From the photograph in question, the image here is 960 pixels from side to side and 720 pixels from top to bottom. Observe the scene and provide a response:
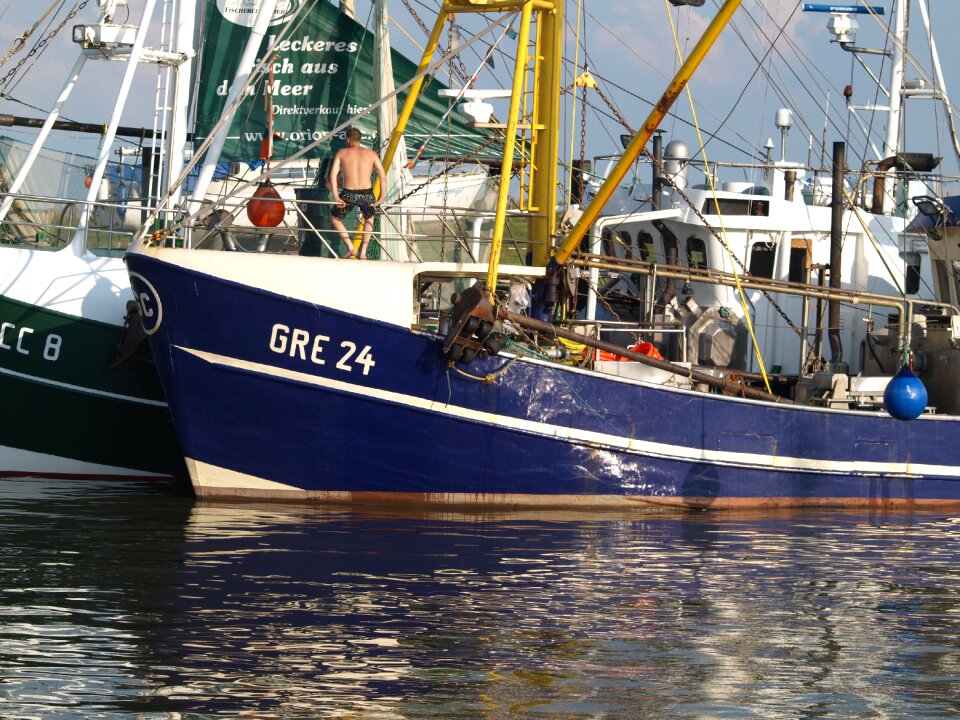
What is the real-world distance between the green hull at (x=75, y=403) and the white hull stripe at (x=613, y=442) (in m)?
2.35

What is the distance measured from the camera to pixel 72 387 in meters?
14.9

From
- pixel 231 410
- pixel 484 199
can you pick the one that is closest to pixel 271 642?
pixel 231 410

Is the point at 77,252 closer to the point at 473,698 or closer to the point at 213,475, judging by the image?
the point at 213,475

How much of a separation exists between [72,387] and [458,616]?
24.5 feet

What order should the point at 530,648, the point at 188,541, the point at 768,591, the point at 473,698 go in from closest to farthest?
the point at 473,698 → the point at 530,648 → the point at 768,591 → the point at 188,541

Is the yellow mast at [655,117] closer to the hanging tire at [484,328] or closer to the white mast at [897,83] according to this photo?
the hanging tire at [484,328]

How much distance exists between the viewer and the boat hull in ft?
48.4

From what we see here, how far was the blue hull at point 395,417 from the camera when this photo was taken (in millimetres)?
12758

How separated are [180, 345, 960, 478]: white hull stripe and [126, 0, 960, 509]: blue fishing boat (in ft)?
0.06

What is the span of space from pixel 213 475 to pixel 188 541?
7.11 feet

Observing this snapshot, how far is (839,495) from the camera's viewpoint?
14938 millimetres

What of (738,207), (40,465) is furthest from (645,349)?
(40,465)

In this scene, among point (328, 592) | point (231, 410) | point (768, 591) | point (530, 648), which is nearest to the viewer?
point (530, 648)

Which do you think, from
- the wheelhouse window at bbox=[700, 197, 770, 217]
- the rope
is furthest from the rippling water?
the wheelhouse window at bbox=[700, 197, 770, 217]
